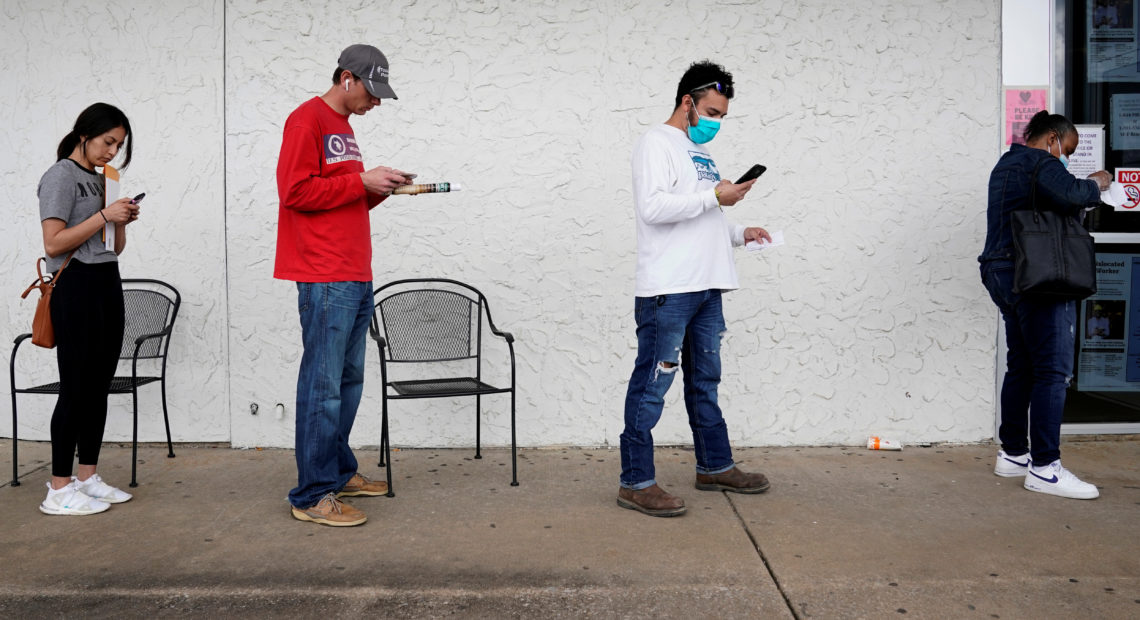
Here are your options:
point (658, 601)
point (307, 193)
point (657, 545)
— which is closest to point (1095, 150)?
point (657, 545)

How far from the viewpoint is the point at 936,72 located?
15.3 feet

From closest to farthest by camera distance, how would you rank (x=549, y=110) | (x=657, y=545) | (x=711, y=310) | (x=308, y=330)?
1. (x=657, y=545)
2. (x=308, y=330)
3. (x=711, y=310)
4. (x=549, y=110)

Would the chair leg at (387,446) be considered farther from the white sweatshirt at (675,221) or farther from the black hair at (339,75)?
the black hair at (339,75)

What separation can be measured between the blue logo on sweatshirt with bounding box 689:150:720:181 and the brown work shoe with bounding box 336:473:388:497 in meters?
1.94

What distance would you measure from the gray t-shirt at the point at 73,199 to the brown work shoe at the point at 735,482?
8.96ft

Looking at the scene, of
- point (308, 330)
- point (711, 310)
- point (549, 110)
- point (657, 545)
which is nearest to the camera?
point (657, 545)

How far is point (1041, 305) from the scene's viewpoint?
381 cm

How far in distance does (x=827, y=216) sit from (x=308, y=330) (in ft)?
9.12

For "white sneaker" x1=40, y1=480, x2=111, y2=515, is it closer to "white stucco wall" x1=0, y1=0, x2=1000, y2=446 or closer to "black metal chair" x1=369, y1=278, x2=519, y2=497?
"white stucco wall" x1=0, y1=0, x2=1000, y2=446

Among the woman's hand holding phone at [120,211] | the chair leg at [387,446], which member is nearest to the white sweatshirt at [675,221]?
the chair leg at [387,446]

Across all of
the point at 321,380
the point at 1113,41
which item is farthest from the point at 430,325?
the point at 1113,41

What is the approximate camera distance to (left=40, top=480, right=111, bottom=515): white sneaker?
3.59 metres

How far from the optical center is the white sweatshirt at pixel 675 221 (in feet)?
11.2

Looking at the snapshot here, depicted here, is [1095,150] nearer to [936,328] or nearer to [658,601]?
[936,328]
